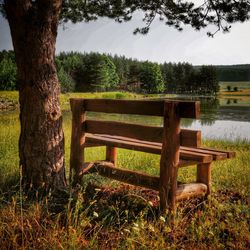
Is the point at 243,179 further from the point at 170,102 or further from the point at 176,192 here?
the point at 170,102

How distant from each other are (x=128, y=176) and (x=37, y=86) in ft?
5.60

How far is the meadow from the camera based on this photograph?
3.09m

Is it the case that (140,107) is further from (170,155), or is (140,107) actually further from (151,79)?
(151,79)

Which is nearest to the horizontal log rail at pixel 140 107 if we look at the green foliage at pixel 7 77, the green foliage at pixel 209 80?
the green foliage at pixel 7 77

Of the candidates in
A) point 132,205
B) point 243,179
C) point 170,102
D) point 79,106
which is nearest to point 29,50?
point 79,106

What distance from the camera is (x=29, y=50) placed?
4773mm

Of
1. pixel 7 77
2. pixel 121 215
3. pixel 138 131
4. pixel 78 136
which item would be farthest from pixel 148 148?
pixel 7 77

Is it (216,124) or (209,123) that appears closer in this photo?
(216,124)

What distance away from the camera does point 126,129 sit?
488cm

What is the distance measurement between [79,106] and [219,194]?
98.2 inches

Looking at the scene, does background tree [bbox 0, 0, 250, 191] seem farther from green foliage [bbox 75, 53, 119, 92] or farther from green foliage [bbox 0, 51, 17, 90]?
green foliage [bbox 75, 53, 119, 92]

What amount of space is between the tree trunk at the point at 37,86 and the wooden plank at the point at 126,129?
637mm

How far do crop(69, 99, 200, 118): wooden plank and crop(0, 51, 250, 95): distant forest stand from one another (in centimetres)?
7787

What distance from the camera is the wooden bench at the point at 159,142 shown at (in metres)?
4.17
